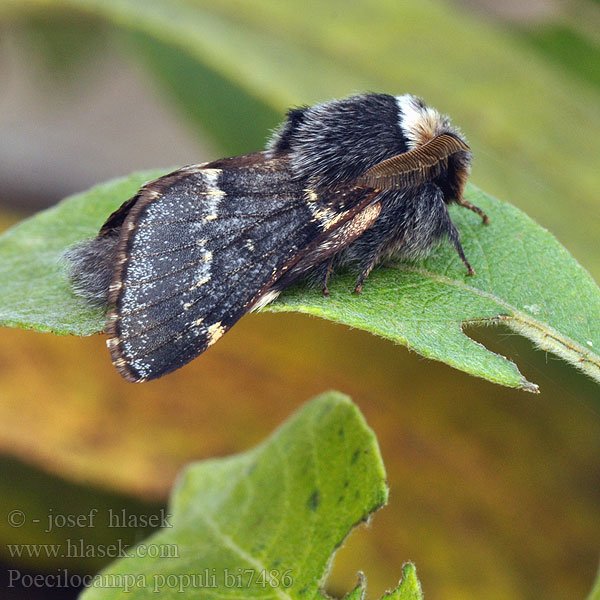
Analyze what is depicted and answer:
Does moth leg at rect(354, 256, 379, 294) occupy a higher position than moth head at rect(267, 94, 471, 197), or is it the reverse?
moth head at rect(267, 94, 471, 197)

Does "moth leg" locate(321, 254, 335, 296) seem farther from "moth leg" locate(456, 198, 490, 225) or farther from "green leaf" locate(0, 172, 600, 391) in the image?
"moth leg" locate(456, 198, 490, 225)

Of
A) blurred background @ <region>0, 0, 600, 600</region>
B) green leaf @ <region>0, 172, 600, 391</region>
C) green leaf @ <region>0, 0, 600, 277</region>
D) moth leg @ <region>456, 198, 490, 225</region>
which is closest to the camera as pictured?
green leaf @ <region>0, 172, 600, 391</region>

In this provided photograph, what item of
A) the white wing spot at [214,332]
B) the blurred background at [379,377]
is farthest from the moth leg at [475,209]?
the white wing spot at [214,332]

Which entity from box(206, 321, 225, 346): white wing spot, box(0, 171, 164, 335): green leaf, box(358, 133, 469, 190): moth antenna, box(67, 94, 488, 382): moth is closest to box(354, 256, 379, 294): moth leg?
box(67, 94, 488, 382): moth

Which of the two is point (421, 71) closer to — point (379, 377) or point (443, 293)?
point (379, 377)

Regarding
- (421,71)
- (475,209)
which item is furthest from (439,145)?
(421,71)

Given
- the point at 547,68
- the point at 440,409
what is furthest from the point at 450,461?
the point at 547,68
